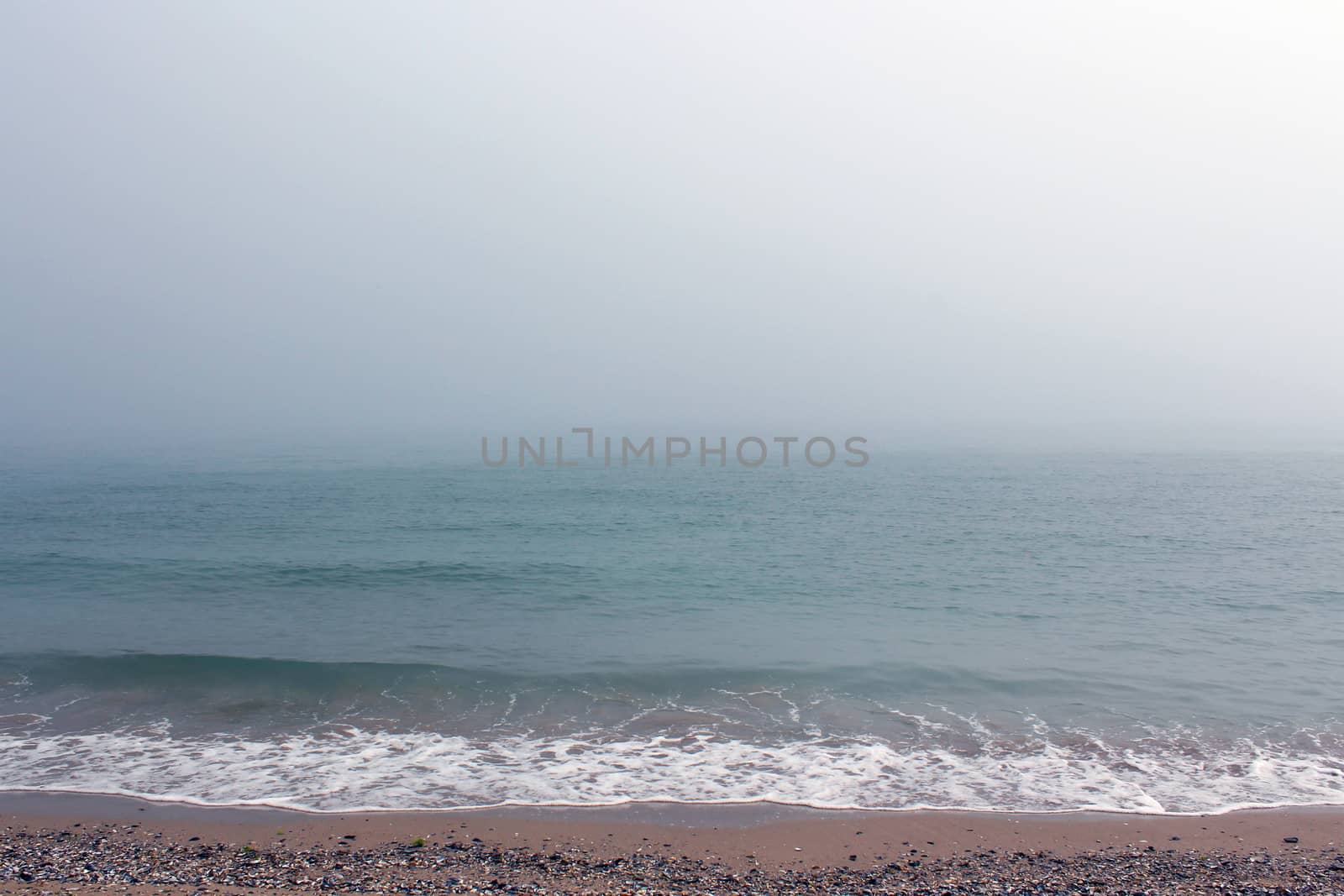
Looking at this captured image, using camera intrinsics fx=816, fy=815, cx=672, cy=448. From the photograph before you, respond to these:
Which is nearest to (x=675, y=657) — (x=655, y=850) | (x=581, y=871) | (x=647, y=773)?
(x=647, y=773)

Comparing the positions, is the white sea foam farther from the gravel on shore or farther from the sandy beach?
the gravel on shore

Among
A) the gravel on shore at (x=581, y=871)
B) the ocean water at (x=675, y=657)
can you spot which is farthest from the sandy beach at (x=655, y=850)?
the ocean water at (x=675, y=657)

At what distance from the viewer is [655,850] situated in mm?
8125

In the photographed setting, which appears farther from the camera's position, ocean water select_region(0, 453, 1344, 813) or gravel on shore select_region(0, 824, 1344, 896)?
ocean water select_region(0, 453, 1344, 813)

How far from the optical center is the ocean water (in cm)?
1023

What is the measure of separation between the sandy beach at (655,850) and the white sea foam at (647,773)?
1.20 ft

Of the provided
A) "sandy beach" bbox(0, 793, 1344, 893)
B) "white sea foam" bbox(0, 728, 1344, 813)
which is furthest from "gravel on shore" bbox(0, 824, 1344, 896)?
"white sea foam" bbox(0, 728, 1344, 813)

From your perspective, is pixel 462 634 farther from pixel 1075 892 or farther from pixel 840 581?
pixel 1075 892

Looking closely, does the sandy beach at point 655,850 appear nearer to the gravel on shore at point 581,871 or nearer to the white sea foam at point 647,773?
the gravel on shore at point 581,871

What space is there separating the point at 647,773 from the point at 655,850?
220cm

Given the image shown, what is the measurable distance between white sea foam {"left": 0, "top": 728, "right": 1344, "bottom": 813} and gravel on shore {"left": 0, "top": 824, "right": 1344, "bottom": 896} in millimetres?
1301

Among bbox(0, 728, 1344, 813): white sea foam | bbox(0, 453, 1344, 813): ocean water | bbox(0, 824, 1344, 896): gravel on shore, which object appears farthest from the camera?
bbox(0, 453, 1344, 813): ocean water

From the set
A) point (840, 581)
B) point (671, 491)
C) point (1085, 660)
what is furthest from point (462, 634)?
point (671, 491)

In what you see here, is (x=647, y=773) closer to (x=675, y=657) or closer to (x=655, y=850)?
(x=655, y=850)
